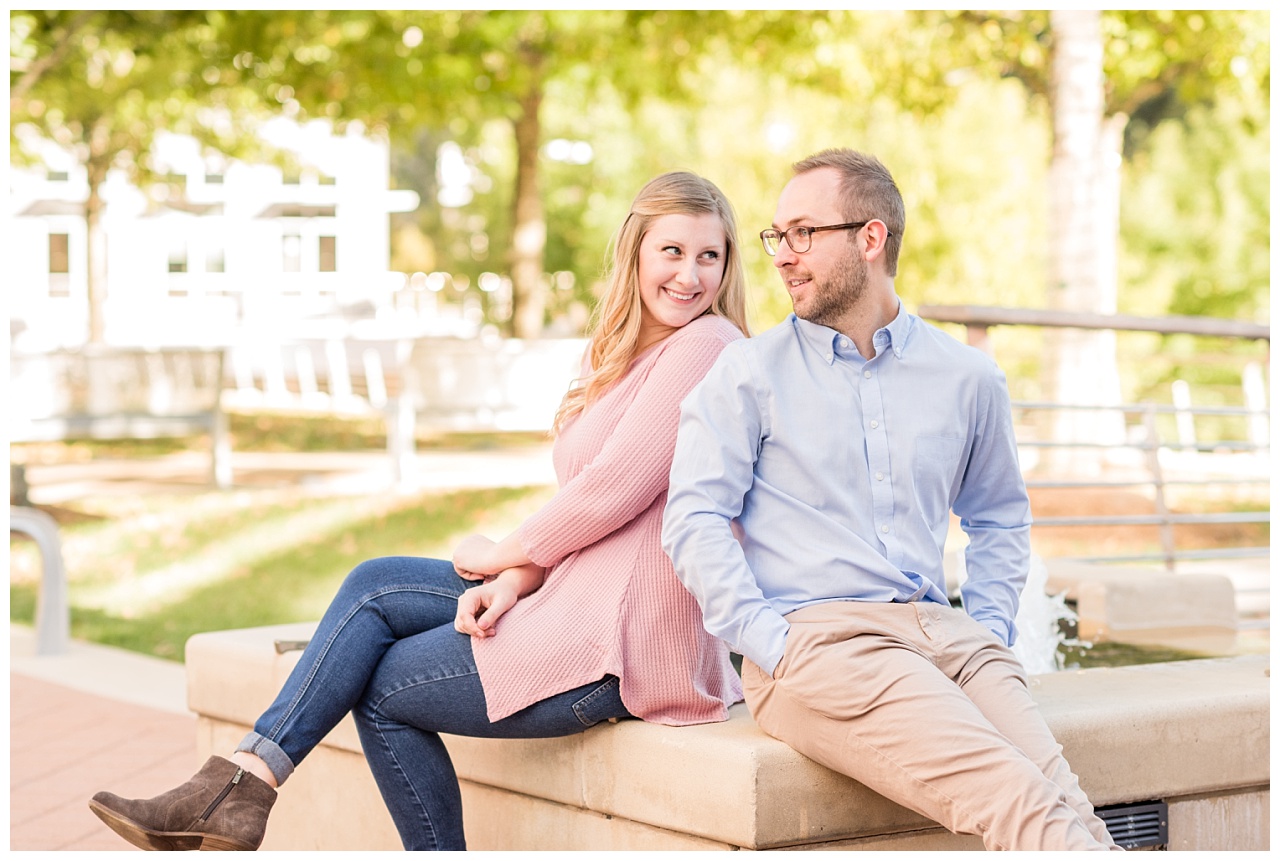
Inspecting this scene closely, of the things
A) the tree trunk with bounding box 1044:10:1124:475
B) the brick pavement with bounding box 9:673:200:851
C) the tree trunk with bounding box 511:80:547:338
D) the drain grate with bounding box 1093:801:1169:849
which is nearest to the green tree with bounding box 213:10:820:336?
the tree trunk with bounding box 511:80:547:338

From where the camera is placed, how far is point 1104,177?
34.9ft

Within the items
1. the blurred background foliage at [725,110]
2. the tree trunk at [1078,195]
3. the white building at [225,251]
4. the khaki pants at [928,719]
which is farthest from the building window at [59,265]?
the khaki pants at [928,719]

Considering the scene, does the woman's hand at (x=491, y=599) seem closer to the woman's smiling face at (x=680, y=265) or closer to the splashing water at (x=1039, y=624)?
the woman's smiling face at (x=680, y=265)

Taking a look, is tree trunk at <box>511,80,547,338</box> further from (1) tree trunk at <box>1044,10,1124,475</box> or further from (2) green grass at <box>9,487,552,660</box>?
(1) tree trunk at <box>1044,10,1124,475</box>

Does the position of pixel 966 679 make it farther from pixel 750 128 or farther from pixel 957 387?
pixel 750 128

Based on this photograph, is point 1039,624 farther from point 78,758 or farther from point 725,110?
point 725,110

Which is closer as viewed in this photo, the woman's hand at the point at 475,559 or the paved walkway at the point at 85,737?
the woman's hand at the point at 475,559

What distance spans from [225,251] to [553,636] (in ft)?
149

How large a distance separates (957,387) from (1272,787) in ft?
4.00

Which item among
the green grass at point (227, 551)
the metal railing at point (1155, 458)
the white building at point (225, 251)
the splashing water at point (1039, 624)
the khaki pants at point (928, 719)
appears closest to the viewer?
the khaki pants at point (928, 719)

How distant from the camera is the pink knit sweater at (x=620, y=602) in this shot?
3070mm

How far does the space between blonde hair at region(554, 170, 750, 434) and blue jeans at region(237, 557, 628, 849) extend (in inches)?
23.1

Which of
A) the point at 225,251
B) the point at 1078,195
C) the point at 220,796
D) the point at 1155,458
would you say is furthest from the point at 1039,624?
the point at 225,251

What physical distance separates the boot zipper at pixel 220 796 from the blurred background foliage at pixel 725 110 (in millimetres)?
6043
